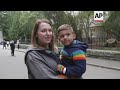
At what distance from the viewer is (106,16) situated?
22938mm

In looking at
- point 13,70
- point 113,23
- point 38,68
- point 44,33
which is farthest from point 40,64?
point 113,23

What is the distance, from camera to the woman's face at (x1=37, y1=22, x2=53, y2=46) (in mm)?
1890

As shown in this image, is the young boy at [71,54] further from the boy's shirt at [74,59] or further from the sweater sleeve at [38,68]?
the sweater sleeve at [38,68]

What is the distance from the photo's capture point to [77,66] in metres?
1.96

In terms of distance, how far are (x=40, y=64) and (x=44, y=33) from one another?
196mm

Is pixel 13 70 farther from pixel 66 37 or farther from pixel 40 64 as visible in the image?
pixel 40 64

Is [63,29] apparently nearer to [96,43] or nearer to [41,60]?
[41,60]

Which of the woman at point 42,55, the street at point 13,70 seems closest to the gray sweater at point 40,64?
the woman at point 42,55

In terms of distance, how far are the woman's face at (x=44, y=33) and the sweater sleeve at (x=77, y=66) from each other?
196mm

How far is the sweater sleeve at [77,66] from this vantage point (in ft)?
6.35

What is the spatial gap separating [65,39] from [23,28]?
3793 centimetres

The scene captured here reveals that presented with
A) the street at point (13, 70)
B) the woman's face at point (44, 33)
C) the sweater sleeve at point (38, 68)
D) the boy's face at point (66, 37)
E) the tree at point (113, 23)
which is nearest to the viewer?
the sweater sleeve at point (38, 68)

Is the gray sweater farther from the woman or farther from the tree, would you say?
the tree
